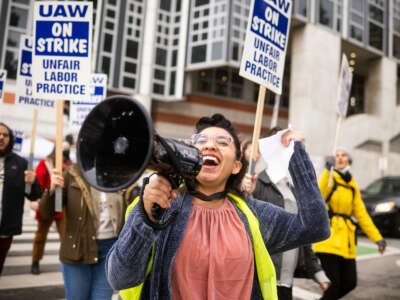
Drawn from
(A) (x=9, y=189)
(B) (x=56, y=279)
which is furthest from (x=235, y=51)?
(A) (x=9, y=189)

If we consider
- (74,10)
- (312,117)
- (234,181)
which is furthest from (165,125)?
(234,181)

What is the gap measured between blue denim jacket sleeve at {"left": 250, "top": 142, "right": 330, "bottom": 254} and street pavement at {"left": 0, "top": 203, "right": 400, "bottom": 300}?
3.69 metres

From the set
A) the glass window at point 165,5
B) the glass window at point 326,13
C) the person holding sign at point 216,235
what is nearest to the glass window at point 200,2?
the glass window at point 165,5

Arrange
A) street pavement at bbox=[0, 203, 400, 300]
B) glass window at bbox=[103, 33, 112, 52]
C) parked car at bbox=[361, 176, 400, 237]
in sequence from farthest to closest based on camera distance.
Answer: glass window at bbox=[103, 33, 112, 52]
parked car at bbox=[361, 176, 400, 237]
street pavement at bbox=[0, 203, 400, 300]

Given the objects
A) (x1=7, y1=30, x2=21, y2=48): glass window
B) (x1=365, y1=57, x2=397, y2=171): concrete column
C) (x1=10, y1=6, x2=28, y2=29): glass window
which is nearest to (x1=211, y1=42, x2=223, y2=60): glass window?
(x1=10, y1=6, x2=28, y2=29): glass window

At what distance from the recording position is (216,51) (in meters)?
19.3

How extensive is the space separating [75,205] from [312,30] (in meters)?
19.0

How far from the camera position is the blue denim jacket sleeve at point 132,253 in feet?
4.47

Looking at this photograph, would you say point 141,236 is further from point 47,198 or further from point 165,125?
point 165,125

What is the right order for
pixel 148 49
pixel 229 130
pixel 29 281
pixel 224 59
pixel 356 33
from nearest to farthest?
1. pixel 229 130
2. pixel 29 281
3. pixel 224 59
4. pixel 148 49
5. pixel 356 33

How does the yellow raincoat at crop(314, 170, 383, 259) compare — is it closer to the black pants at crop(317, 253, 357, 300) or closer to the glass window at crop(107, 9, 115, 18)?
the black pants at crop(317, 253, 357, 300)

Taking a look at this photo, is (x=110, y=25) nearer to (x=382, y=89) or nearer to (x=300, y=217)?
(x=382, y=89)

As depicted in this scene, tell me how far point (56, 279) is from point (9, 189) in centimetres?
186

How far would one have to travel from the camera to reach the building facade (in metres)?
18.9
